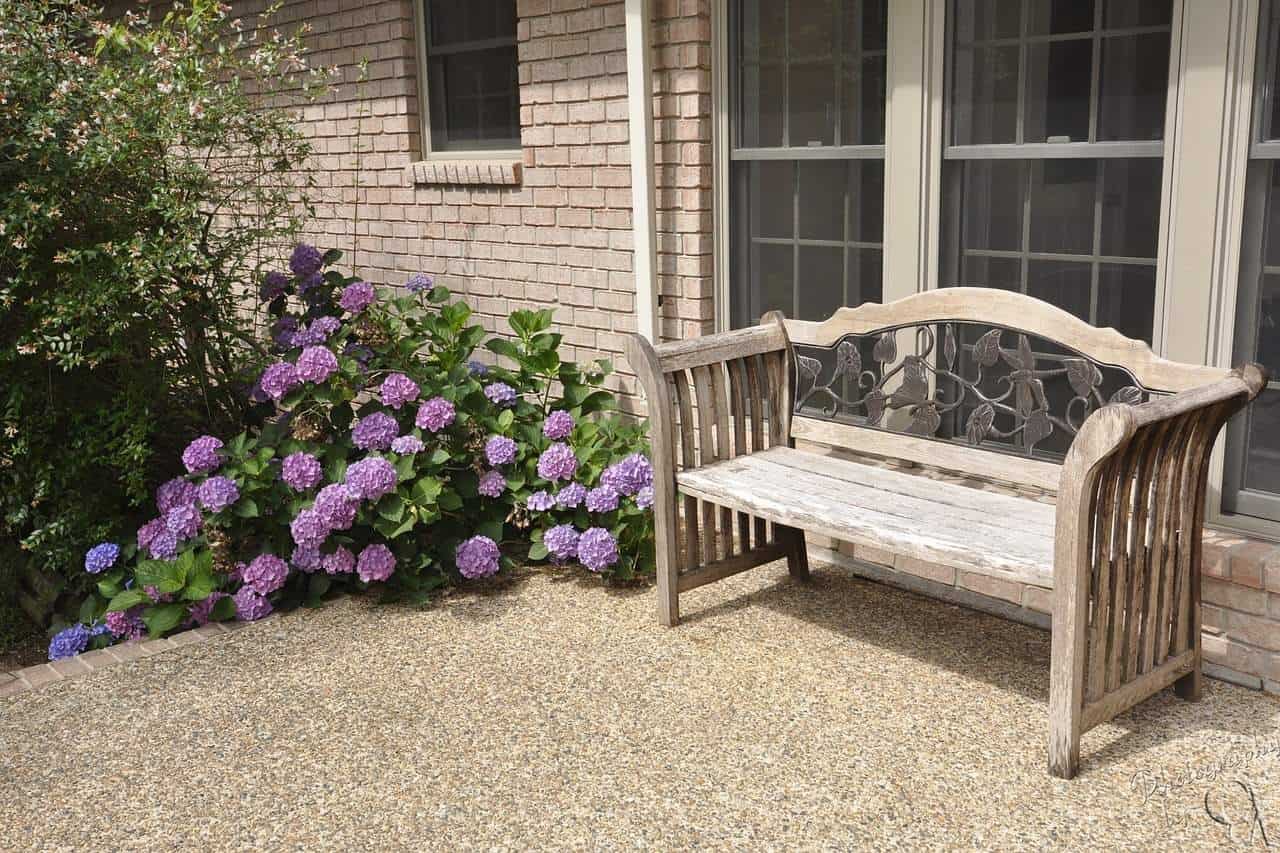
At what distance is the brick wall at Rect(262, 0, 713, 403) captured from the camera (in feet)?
14.9

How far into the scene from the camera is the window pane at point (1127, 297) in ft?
11.1

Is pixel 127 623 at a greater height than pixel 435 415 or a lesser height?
lesser

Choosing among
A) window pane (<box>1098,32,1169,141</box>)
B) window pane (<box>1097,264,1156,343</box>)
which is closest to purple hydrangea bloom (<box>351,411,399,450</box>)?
window pane (<box>1097,264,1156,343</box>)

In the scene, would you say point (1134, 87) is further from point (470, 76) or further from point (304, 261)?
point (470, 76)

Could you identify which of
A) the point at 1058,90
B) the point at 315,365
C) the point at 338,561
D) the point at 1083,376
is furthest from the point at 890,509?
the point at 315,365

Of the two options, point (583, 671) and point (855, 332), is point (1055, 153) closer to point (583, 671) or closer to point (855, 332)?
point (855, 332)

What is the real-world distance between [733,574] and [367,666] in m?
1.24

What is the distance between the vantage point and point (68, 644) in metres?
4.05

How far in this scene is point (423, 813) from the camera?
2.73 metres

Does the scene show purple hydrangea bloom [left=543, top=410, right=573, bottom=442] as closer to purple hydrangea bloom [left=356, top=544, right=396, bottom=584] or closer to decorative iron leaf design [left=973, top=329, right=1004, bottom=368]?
purple hydrangea bloom [left=356, top=544, right=396, bottom=584]

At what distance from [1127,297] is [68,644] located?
3.65m

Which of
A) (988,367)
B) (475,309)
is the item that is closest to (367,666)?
(988,367)

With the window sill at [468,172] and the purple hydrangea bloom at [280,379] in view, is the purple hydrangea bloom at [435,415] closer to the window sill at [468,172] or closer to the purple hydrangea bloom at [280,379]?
the purple hydrangea bloom at [280,379]

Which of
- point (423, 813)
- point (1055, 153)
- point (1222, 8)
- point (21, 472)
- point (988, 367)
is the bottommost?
point (423, 813)
